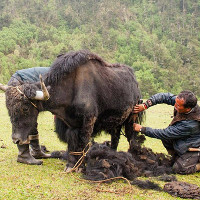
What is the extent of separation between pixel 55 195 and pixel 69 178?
88cm

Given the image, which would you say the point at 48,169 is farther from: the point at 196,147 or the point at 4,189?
the point at 196,147

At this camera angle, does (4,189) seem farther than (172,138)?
No

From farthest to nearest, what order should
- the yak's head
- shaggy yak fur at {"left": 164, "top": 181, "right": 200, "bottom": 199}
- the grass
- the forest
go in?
1. the forest
2. the yak's head
3. shaggy yak fur at {"left": 164, "top": 181, "right": 200, "bottom": 199}
4. the grass

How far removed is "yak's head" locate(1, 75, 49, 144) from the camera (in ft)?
17.1

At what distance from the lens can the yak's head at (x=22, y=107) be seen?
205 inches

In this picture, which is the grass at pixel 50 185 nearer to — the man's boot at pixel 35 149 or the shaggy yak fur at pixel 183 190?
the shaggy yak fur at pixel 183 190

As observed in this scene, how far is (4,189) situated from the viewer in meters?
4.11

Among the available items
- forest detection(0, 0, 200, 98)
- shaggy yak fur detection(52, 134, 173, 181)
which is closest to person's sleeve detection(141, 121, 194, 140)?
shaggy yak fur detection(52, 134, 173, 181)

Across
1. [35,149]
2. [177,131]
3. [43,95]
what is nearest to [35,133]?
[35,149]

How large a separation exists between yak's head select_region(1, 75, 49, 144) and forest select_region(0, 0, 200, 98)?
50.7m

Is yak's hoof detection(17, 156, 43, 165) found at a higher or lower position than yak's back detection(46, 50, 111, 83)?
lower

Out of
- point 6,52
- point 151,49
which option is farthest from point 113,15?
point 6,52

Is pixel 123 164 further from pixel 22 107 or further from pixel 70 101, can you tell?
→ pixel 22 107

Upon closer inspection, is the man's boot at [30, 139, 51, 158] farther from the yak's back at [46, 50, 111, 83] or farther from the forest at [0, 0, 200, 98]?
the forest at [0, 0, 200, 98]
